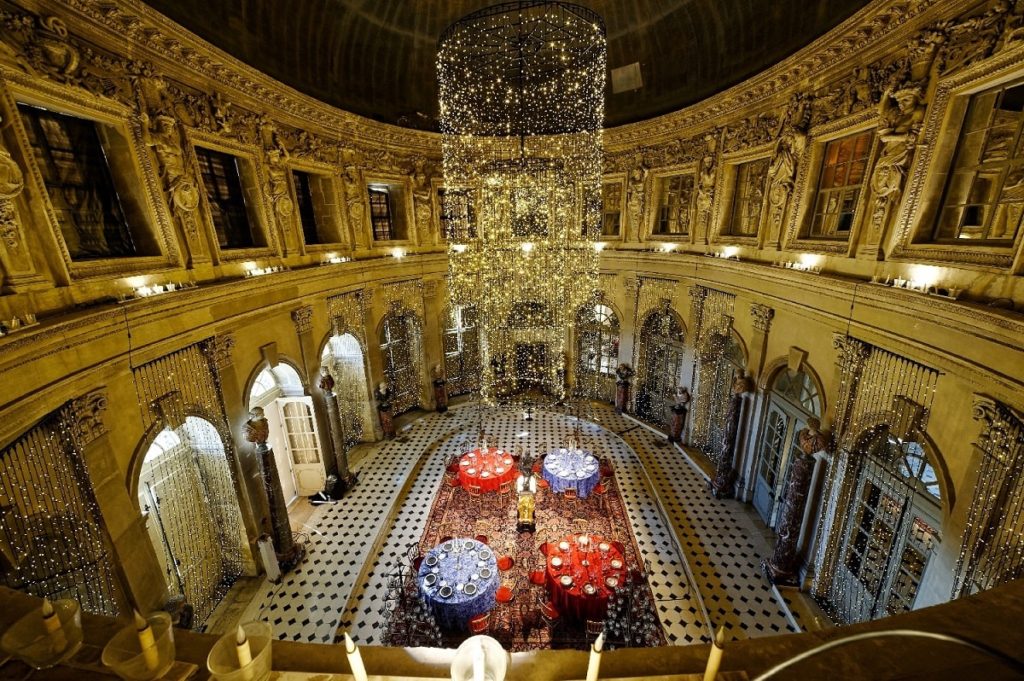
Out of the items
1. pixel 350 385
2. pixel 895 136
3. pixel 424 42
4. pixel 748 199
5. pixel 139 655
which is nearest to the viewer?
pixel 139 655

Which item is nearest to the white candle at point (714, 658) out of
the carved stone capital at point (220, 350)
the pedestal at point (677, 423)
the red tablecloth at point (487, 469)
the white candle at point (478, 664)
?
the white candle at point (478, 664)

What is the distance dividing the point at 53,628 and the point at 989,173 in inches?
354

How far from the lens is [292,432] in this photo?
32.8 ft

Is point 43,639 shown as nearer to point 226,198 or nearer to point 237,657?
point 237,657

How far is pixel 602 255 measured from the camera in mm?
13141

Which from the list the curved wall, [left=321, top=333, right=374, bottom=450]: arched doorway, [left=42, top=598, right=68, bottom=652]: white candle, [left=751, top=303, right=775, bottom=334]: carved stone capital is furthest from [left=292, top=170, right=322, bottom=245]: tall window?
[left=751, top=303, right=775, bottom=334]: carved stone capital

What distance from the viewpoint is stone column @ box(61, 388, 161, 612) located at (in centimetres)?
506

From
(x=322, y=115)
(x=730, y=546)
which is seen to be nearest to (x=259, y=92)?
(x=322, y=115)

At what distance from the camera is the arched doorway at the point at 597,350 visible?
552 inches

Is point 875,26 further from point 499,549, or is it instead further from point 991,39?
point 499,549

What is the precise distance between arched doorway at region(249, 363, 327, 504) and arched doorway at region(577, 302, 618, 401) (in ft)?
29.1

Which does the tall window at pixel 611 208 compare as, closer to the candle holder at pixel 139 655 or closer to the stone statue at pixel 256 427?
the stone statue at pixel 256 427

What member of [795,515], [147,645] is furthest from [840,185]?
[147,645]

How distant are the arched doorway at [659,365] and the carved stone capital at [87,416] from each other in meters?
12.0
